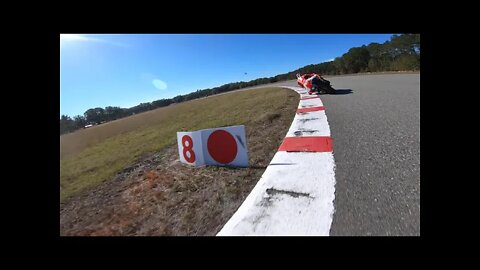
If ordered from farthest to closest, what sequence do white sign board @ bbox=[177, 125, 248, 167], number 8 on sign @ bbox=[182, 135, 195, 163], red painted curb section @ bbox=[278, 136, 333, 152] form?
number 8 on sign @ bbox=[182, 135, 195, 163]
red painted curb section @ bbox=[278, 136, 333, 152]
white sign board @ bbox=[177, 125, 248, 167]

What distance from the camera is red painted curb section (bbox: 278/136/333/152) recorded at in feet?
12.5

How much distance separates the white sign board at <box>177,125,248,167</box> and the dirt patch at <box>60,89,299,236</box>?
16 cm

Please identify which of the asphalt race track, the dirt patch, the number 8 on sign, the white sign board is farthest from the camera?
the number 8 on sign

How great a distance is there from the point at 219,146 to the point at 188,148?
643 millimetres

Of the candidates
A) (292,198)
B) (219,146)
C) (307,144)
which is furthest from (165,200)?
(307,144)

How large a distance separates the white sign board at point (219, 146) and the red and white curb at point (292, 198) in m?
0.53

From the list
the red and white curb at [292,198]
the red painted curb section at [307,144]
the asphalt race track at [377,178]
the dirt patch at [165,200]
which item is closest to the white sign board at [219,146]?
the dirt patch at [165,200]

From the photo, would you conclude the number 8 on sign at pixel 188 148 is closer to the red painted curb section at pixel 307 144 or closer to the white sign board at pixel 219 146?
the white sign board at pixel 219 146

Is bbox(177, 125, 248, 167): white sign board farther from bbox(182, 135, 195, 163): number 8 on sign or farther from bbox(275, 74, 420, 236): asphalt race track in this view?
bbox(275, 74, 420, 236): asphalt race track

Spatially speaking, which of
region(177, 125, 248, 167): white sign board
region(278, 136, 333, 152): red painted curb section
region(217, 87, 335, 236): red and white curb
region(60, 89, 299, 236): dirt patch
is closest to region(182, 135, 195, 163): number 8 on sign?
region(177, 125, 248, 167): white sign board

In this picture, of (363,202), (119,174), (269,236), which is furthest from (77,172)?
(363,202)
